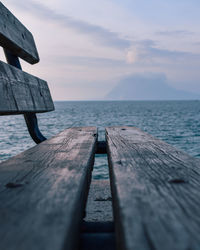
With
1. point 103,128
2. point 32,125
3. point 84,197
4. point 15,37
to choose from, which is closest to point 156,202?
point 84,197

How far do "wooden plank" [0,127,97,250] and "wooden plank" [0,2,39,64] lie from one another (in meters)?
0.81

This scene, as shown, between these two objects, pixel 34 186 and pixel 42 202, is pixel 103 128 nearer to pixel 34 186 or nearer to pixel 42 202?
pixel 34 186

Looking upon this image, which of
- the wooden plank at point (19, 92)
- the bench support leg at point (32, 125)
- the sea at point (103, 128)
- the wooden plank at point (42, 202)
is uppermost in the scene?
the wooden plank at point (19, 92)

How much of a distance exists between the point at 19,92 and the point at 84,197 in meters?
0.85

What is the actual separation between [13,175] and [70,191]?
0.96 ft

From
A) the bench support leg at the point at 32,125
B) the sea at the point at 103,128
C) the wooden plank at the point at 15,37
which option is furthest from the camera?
the sea at the point at 103,128

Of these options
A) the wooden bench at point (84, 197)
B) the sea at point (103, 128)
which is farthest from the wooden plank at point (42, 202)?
the sea at point (103, 128)

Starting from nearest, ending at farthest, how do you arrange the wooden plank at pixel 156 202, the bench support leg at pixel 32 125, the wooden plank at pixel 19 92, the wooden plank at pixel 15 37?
the wooden plank at pixel 156 202, the wooden plank at pixel 19 92, the wooden plank at pixel 15 37, the bench support leg at pixel 32 125

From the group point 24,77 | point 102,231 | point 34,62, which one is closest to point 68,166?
point 102,231

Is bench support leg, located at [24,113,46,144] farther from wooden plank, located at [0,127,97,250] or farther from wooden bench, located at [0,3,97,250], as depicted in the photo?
wooden plank, located at [0,127,97,250]

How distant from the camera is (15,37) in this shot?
1.74 m

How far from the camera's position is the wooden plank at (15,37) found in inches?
61.4

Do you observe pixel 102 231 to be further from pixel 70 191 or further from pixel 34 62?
pixel 34 62

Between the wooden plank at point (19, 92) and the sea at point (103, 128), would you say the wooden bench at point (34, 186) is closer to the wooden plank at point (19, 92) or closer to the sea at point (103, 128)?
the wooden plank at point (19, 92)
